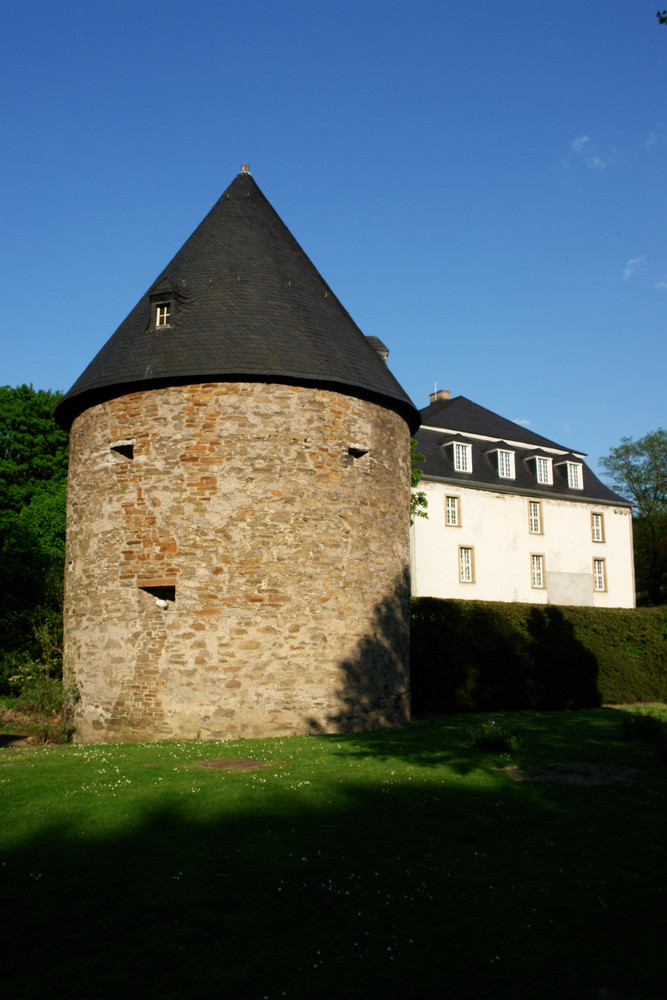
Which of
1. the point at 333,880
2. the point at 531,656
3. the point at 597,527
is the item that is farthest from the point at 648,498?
the point at 333,880

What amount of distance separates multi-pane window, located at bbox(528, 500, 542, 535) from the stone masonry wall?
2168cm

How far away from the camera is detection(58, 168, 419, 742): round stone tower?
12.8 meters

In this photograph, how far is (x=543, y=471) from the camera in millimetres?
35938

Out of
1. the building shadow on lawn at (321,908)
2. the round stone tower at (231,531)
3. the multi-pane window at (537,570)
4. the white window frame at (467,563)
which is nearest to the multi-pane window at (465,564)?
the white window frame at (467,563)

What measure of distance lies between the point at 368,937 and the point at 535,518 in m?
31.3

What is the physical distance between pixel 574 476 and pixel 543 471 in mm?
1922

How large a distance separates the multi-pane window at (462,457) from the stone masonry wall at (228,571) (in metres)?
19.4

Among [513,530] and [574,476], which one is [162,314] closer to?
[513,530]

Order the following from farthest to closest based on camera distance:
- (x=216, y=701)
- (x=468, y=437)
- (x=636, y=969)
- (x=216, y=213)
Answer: (x=468, y=437)
(x=216, y=213)
(x=216, y=701)
(x=636, y=969)

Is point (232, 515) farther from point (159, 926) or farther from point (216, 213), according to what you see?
point (159, 926)

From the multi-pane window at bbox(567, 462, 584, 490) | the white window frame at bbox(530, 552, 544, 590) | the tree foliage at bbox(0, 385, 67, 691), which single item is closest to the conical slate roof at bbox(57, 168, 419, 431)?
the tree foliage at bbox(0, 385, 67, 691)

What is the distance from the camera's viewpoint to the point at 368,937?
4.88m

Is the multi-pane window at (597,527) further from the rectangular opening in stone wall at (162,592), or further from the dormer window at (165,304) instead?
the rectangular opening in stone wall at (162,592)

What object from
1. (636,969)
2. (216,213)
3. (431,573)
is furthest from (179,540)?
(431,573)
